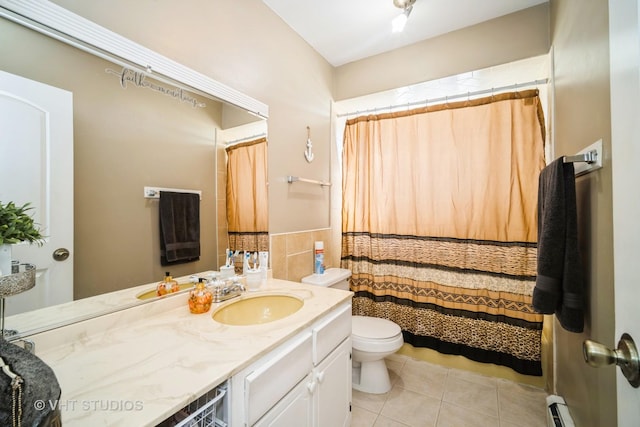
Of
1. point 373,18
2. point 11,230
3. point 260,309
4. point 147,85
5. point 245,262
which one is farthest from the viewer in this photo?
point 373,18

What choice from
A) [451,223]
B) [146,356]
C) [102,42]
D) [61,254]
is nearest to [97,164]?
[61,254]

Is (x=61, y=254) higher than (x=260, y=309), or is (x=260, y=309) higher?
(x=61, y=254)

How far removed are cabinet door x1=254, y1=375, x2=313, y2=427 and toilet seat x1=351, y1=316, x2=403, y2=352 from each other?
27.4 inches

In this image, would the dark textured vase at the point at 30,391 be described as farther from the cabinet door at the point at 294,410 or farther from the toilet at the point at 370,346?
the toilet at the point at 370,346

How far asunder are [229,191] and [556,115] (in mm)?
1960

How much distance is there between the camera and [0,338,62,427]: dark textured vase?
1.20 ft

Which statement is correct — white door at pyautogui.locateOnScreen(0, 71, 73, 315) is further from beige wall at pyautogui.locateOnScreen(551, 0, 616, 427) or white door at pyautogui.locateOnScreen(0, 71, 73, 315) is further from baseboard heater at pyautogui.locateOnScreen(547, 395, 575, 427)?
baseboard heater at pyautogui.locateOnScreen(547, 395, 575, 427)

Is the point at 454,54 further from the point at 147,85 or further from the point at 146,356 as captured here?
the point at 146,356

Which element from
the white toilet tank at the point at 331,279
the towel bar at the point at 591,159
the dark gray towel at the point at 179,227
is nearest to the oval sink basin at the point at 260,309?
the dark gray towel at the point at 179,227

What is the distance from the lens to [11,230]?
70 centimetres

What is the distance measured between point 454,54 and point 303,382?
235 cm

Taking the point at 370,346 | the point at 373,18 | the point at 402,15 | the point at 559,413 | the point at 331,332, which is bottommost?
the point at 559,413

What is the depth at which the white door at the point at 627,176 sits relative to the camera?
1.51ft

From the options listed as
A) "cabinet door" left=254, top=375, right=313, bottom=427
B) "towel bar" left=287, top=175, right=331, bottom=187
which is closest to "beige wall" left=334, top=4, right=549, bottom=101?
"towel bar" left=287, top=175, right=331, bottom=187
